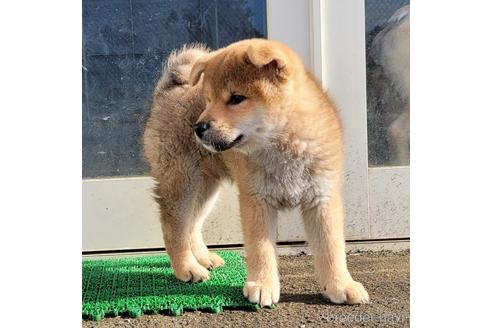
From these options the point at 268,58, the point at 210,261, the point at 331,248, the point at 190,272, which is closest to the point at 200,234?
the point at 210,261

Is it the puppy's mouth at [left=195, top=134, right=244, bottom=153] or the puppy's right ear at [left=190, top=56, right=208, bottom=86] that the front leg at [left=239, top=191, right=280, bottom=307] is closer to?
the puppy's mouth at [left=195, top=134, right=244, bottom=153]

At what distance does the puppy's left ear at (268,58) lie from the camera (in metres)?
2.32

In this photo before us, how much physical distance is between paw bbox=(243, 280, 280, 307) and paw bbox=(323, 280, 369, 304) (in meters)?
0.22

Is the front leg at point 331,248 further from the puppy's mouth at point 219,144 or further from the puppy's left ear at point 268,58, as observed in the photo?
the puppy's left ear at point 268,58

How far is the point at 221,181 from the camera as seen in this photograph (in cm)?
303

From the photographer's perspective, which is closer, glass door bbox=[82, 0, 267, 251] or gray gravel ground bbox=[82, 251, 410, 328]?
gray gravel ground bbox=[82, 251, 410, 328]

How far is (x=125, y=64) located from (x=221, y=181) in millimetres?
718

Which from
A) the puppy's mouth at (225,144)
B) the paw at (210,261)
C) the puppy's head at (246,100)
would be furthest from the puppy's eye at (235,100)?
the paw at (210,261)

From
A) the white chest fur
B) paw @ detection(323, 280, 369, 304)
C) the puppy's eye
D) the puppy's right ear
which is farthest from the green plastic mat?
the puppy's right ear

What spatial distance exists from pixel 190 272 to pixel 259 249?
0.49 metres

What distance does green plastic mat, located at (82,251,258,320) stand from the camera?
2.46m

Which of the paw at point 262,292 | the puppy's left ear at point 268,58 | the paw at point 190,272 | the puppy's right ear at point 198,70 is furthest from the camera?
the paw at point 190,272
